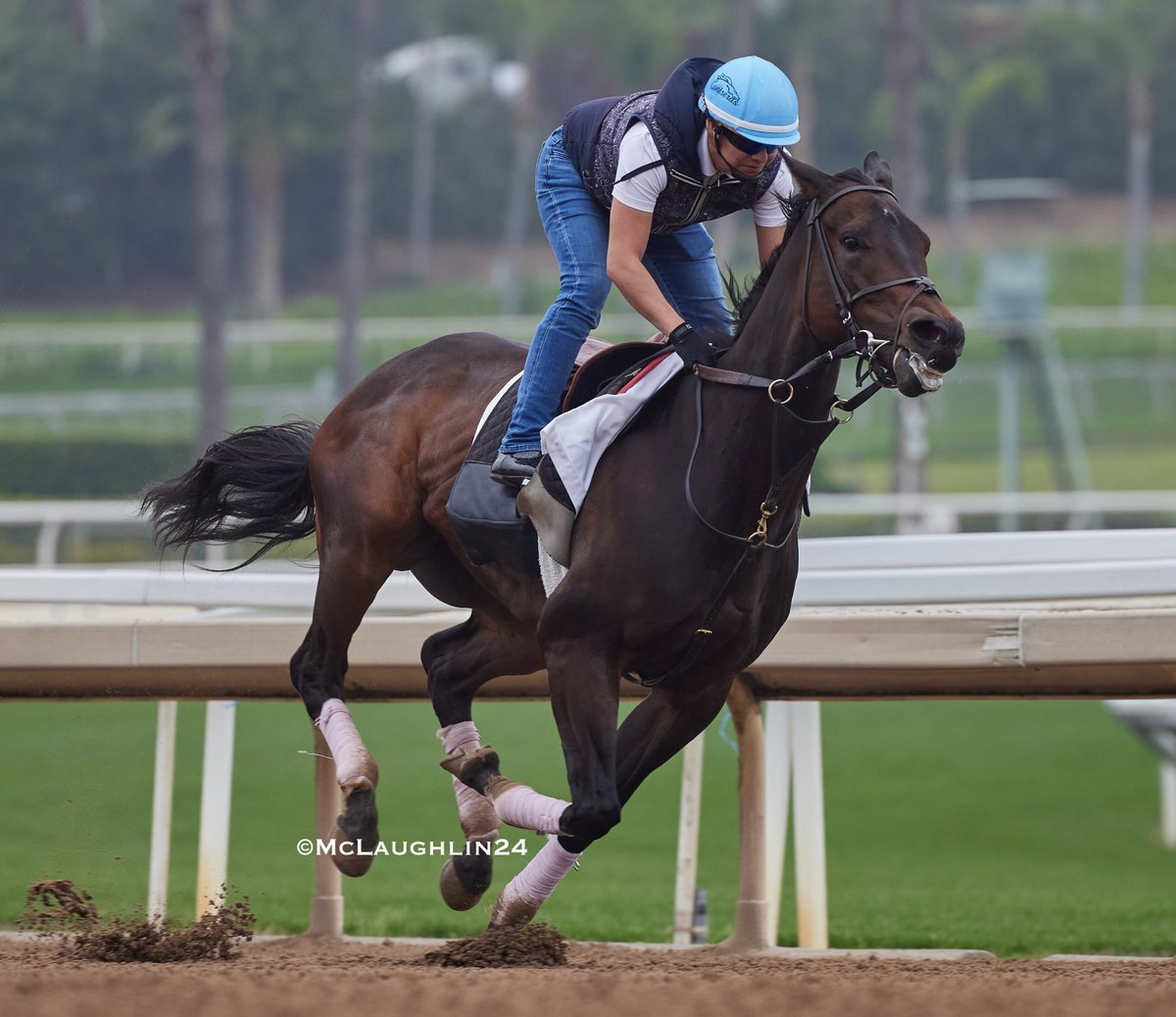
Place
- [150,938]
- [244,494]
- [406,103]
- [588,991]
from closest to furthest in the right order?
[588,991]
[150,938]
[244,494]
[406,103]

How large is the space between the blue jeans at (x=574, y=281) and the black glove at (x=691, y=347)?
199 millimetres

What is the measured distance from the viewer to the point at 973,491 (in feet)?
97.6

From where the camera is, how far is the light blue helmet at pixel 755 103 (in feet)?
14.7

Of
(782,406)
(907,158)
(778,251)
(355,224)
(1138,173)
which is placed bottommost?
(782,406)

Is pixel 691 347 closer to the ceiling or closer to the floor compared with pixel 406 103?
closer to the floor

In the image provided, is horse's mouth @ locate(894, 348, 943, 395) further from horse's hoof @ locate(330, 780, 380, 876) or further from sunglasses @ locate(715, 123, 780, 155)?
horse's hoof @ locate(330, 780, 380, 876)

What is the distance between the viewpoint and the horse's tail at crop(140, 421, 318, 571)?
229 inches

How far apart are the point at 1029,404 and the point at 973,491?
26.9ft

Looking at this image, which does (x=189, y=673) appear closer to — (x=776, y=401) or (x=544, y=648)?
(x=544, y=648)

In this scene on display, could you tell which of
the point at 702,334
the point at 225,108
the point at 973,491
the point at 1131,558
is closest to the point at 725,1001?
the point at 702,334

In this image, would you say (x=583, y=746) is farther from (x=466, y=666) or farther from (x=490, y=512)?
(x=466, y=666)

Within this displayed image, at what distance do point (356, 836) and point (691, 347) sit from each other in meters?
1.53

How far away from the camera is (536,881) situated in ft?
15.6

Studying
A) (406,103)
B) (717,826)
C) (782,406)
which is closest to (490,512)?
(782,406)
